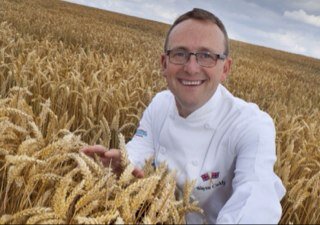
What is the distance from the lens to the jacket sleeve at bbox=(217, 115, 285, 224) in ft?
5.15

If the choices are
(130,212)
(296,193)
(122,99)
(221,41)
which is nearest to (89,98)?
(122,99)

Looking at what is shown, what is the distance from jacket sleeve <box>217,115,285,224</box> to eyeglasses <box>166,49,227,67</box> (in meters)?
0.33

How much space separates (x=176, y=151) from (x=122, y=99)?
1.28m

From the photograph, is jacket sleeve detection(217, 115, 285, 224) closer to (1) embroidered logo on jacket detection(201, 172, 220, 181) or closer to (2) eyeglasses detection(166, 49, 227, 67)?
(1) embroidered logo on jacket detection(201, 172, 220, 181)

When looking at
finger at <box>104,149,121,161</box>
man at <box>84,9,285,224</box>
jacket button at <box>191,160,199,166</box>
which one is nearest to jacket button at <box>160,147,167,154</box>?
man at <box>84,9,285,224</box>

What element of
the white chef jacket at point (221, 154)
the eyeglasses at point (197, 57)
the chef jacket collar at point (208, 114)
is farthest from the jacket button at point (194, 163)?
the eyeglasses at point (197, 57)

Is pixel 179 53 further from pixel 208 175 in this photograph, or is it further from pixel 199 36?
pixel 208 175

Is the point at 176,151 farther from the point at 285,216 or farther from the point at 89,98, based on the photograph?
the point at 89,98

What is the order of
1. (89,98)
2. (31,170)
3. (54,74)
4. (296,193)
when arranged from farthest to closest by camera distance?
(54,74) < (89,98) < (296,193) < (31,170)

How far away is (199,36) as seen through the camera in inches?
79.8

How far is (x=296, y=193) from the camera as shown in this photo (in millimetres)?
2150

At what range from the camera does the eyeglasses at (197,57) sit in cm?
202

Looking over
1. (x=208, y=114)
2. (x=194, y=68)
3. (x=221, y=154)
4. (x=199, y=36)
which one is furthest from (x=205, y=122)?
(x=199, y=36)

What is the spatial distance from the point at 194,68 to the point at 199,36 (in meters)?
0.15
